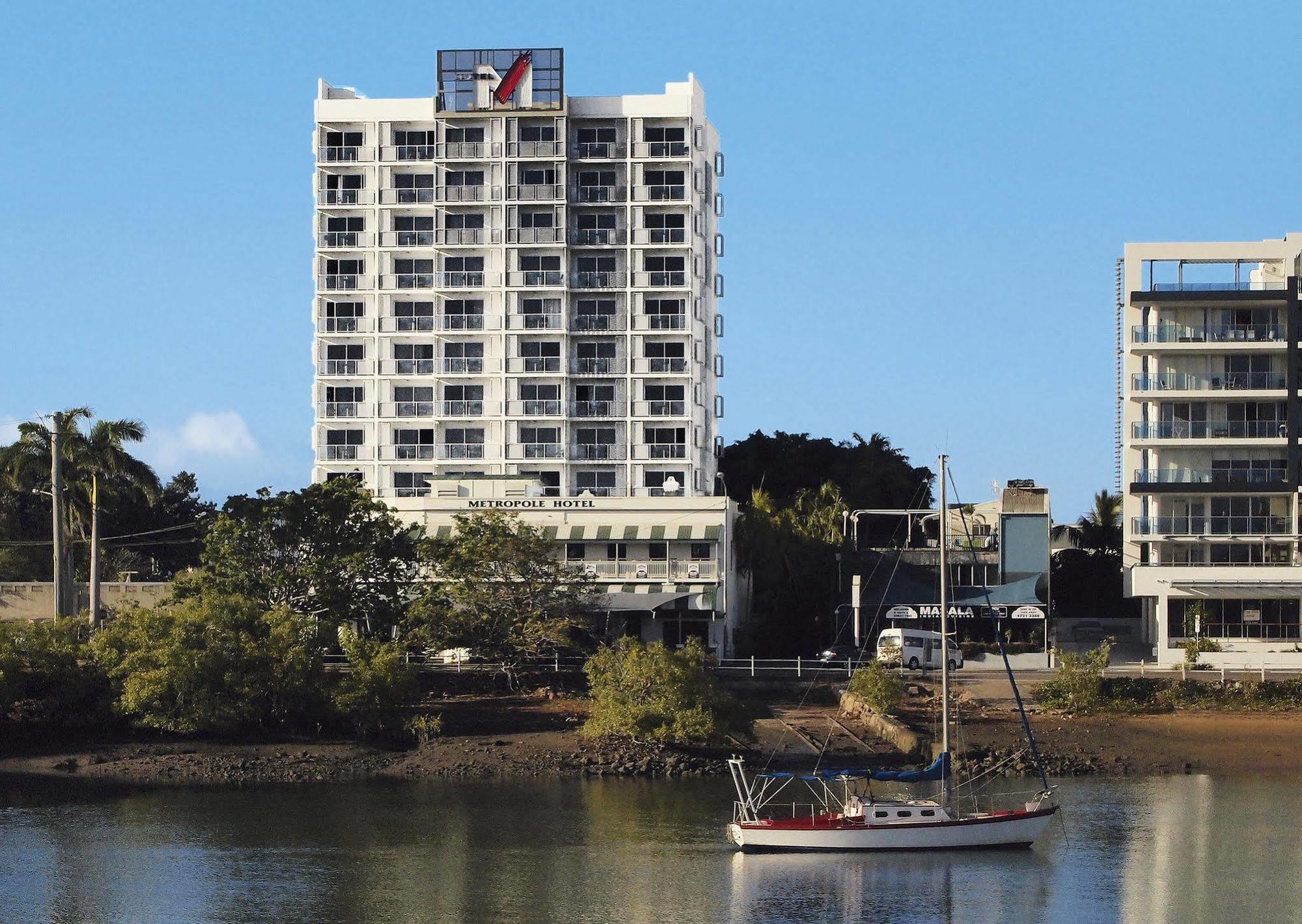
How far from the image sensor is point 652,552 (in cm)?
10194

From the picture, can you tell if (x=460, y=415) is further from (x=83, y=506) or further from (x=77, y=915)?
(x=77, y=915)

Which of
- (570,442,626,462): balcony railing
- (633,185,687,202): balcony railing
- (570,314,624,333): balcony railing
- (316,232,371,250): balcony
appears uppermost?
(633,185,687,202): balcony railing

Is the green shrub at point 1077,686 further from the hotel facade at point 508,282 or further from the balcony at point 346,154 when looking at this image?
the balcony at point 346,154

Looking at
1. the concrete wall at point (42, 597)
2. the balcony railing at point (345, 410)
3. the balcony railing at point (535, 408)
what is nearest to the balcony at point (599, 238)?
the balcony railing at point (535, 408)

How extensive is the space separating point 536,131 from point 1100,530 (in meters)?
45.1

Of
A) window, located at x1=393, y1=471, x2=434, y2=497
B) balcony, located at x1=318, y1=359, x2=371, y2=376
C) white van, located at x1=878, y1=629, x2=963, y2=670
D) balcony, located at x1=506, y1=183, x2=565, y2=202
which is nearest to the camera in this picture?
white van, located at x1=878, y1=629, x2=963, y2=670

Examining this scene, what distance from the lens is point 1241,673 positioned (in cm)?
8981

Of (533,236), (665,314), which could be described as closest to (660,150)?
(533,236)

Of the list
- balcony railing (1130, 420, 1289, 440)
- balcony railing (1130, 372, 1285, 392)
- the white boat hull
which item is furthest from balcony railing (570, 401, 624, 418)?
the white boat hull

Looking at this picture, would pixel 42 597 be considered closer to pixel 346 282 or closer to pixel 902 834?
pixel 346 282

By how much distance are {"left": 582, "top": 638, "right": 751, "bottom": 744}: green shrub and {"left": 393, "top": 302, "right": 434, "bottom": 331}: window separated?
48.7 meters

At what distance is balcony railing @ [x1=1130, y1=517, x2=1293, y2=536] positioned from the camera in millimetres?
104938

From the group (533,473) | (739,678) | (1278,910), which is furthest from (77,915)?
(533,473)

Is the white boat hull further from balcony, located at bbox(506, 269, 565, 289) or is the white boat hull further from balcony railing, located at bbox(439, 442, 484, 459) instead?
balcony, located at bbox(506, 269, 565, 289)
